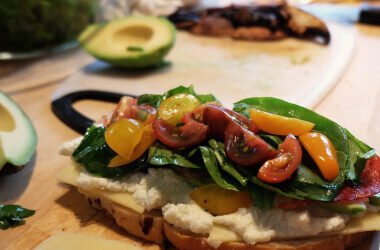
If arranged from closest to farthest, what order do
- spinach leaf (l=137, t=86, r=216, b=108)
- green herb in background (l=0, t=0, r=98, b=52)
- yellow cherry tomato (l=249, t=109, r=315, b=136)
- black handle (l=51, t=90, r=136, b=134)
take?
yellow cherry tomato (l=249, t=109, r=315, b=136), spinach leaf (l=137, t=86, r=216, b=108), black handle (l=51, t=90, r=136, b=134), green herb in background (l=0, t=0, r=98, b=52)

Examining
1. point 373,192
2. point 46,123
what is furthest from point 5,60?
point 373,192

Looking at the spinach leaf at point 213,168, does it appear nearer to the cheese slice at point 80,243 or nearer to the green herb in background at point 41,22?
the cheese slice at point 80,243

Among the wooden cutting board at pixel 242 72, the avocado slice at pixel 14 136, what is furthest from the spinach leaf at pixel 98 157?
the wooden cutting board at pixel 242 72

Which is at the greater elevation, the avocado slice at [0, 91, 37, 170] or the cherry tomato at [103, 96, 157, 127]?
the cherry tomato at [103, 96, 157, 127]

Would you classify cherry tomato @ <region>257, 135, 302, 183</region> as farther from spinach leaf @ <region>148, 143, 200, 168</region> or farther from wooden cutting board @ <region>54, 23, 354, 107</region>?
wooden cutting board @ <region>54, 23, 354, 107</region>

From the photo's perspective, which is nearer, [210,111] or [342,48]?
[210,111]

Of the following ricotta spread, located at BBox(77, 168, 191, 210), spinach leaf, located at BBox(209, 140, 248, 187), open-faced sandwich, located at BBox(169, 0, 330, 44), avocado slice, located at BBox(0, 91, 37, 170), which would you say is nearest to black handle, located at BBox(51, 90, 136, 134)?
avocado slice, located at BBox(0, 91, 37, 170)

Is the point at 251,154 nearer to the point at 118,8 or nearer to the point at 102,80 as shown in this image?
the point at 102,80
